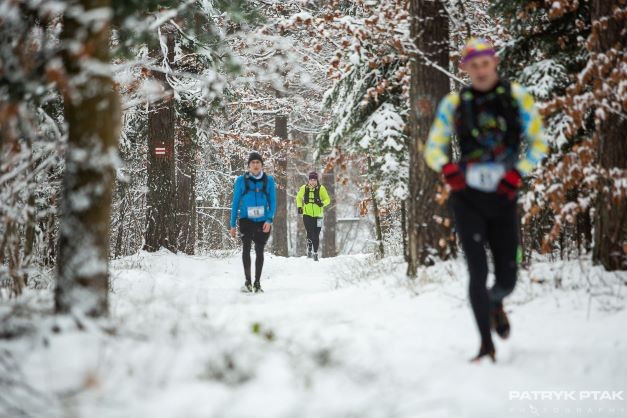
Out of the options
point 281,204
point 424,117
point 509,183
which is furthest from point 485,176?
point 281,204

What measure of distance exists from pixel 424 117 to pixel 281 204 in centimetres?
1406

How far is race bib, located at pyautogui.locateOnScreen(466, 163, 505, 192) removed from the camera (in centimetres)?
346

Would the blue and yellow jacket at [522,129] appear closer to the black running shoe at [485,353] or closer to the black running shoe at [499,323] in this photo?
the black running shoe at [499,323]

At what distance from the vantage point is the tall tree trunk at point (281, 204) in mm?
19070

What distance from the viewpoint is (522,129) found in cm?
361

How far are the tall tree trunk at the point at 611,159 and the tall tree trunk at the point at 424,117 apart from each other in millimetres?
1851

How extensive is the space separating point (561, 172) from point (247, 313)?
3548 millimetres

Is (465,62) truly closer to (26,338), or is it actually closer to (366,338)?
(366,338)

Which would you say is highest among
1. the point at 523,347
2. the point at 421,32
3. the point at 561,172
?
the point at 421,32

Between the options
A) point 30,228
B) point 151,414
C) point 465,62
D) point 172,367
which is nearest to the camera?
point 151,414

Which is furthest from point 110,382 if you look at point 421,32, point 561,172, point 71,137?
point 421,32

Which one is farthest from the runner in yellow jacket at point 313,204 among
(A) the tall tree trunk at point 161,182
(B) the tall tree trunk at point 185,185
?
(A) the tall tree trunk at point 161,182

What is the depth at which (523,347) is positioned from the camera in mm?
3771

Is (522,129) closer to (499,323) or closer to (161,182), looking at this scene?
(499,323)
